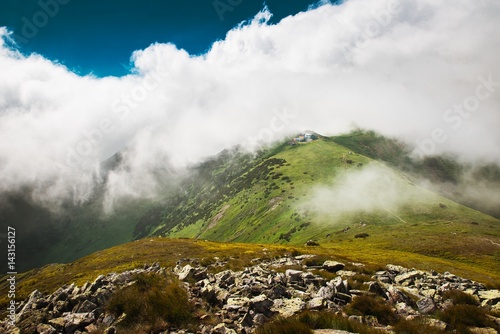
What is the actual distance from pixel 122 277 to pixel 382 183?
18651 centimetres

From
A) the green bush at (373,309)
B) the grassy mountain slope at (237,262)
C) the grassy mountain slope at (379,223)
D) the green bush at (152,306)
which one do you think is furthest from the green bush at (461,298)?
the grassy mountain slope at (379,223)

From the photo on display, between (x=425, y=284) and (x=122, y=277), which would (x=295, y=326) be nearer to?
(x=122, y=277)

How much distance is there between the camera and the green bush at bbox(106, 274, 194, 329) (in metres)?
13.0

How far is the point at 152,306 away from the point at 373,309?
10.7 m

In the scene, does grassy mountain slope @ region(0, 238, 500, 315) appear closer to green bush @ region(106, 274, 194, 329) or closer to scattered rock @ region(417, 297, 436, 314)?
scattered rock @ region(417, 297, 436, 314)

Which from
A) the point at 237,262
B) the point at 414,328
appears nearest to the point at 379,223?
the point at 237,262

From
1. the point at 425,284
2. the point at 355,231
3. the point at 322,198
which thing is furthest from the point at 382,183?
the point at 425,284

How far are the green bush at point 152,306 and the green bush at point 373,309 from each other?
25.8 feet

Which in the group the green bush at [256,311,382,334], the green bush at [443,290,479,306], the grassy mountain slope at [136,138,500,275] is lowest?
the grassy mountain slope at [136,138,500,275]

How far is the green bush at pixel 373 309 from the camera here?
12.8m

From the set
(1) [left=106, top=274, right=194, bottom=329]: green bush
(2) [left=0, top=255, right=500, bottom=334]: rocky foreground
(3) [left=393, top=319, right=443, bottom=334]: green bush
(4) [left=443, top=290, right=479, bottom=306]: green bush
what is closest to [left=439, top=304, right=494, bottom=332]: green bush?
(2) [left=0, top=255, right=500, bottom=334]: rocky foreground

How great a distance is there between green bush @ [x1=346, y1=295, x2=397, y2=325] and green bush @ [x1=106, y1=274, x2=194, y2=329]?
7.88 meters

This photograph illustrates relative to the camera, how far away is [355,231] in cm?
12250

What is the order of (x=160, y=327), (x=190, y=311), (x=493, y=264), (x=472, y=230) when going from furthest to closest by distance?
(x=472, y=230) → (x=493, y=264) → (x=190, y=311) → (x=160, y=327)
